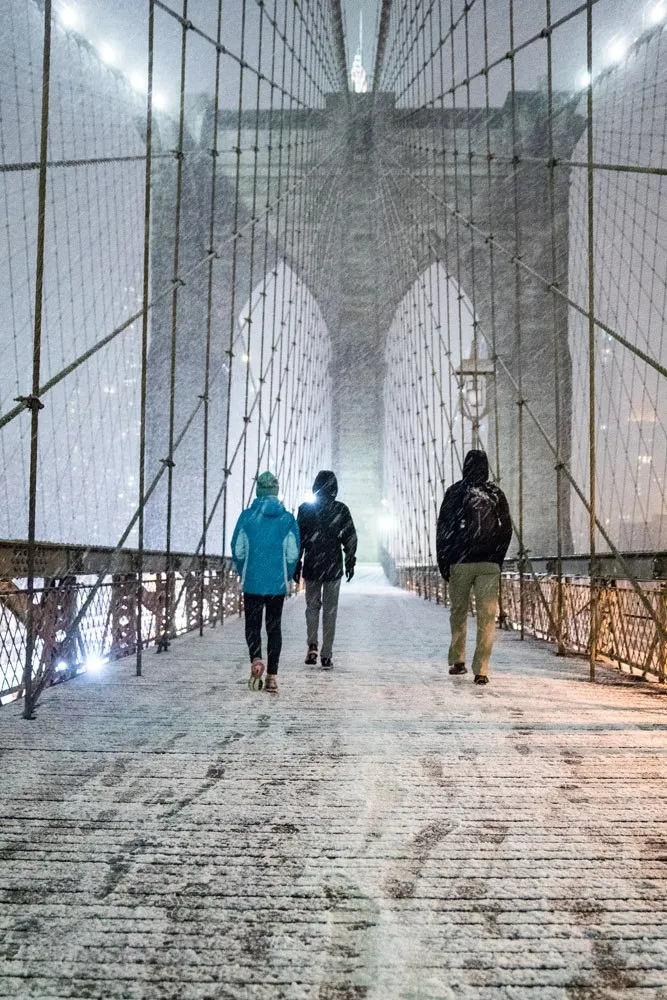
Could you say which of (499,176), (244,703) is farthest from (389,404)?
(244,703)

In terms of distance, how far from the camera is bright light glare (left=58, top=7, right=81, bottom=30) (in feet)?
33.9

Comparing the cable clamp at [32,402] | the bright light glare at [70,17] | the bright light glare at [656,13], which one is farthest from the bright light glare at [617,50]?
the cable clamp at [32,402]

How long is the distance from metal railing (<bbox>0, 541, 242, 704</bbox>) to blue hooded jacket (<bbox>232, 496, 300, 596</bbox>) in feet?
2.23

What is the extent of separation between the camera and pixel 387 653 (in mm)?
4922

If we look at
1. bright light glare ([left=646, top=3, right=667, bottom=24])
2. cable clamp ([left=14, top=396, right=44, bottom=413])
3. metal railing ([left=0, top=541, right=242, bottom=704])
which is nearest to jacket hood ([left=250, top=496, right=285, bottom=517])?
metal railing ([left=0, top=541, right=242, bottom=704])

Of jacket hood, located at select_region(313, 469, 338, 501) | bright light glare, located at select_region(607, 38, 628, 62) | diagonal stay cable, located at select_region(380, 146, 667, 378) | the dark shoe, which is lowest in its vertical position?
the dark shoe

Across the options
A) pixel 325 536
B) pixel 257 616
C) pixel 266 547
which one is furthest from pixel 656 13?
pixel 257 616

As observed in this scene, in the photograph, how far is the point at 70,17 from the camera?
34.1 ft

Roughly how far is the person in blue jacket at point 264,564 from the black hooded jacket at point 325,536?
699mm

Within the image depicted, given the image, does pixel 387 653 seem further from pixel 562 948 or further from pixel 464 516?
pixel 562 948

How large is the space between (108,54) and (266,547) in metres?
10.8

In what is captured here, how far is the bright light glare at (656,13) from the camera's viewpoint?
8.60 meters

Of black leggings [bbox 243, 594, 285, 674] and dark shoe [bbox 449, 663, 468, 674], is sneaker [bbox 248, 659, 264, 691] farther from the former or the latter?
dark shoe [bbox 449, 663, 468, 674]

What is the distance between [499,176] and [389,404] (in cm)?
1201
